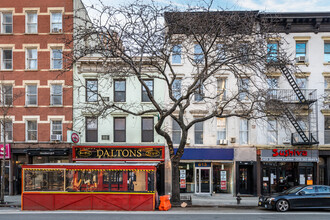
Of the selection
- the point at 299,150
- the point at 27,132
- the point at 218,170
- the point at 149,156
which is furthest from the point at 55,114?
the point at 299,150

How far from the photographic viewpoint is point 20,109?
81.0 ft

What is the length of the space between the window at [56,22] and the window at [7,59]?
3832 mm

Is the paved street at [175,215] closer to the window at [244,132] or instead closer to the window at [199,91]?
the window at [199,91]

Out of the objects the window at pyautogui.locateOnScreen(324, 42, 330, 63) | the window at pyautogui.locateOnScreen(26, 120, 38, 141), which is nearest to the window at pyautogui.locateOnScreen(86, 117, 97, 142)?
the window at pyautogui.locateOnScreen(26, 120, 38, 141)

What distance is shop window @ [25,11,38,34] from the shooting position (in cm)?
2514

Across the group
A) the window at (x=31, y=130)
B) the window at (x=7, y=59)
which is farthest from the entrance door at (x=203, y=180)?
the window at (x=7, y=59)

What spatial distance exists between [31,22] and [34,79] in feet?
15.2

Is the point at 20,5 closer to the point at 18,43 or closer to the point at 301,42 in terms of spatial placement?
the point at 18,43

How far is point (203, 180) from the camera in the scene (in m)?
23.8

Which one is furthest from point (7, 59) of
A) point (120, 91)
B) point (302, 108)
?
point (302, 108)

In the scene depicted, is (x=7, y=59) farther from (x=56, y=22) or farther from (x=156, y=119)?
(x=156, y=119)

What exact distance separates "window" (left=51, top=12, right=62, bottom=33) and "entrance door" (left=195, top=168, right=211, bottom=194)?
50.6 feet

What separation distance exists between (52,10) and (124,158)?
1291 centimetres

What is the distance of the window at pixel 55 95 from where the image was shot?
81.2 feet
